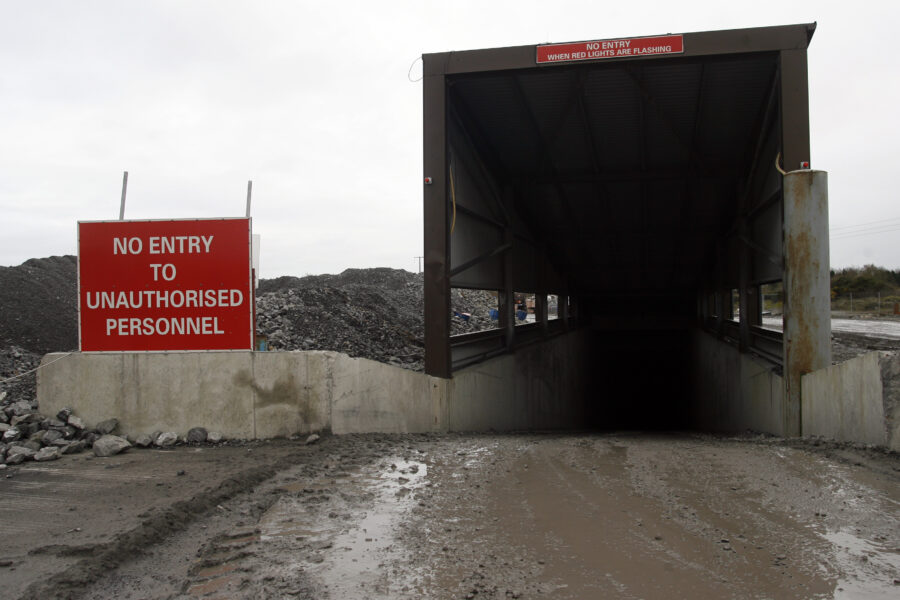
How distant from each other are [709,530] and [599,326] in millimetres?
22193

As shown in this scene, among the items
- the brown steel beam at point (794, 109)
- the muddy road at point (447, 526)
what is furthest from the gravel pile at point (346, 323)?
the brown steel beam at point (794, 109)

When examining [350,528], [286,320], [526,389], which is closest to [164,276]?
[350,528]

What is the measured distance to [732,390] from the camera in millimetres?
15273

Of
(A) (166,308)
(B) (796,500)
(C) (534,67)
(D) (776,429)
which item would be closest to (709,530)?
(B) (796,500)

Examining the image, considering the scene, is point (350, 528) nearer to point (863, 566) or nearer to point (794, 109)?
Answer: point (863, 566)

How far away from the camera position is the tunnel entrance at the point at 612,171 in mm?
9742

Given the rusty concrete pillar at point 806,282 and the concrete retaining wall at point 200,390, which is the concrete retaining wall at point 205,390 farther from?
the rusty concrete pillar at point 806,282

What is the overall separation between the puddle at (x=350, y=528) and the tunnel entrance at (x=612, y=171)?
14.7ft

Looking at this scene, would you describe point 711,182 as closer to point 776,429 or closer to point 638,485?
point 776,429

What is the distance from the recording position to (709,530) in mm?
4031

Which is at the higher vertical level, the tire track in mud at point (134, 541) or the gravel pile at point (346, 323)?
the gravel pile at point (346, 323)

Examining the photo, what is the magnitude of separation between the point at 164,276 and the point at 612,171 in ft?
33.6

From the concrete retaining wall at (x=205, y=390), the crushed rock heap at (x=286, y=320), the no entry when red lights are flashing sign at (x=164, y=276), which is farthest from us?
the crushed rock heap at (x=286, y=320)

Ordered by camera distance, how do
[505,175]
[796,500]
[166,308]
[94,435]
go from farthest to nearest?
[505,175], [166,308], [94,435], [796,500]
